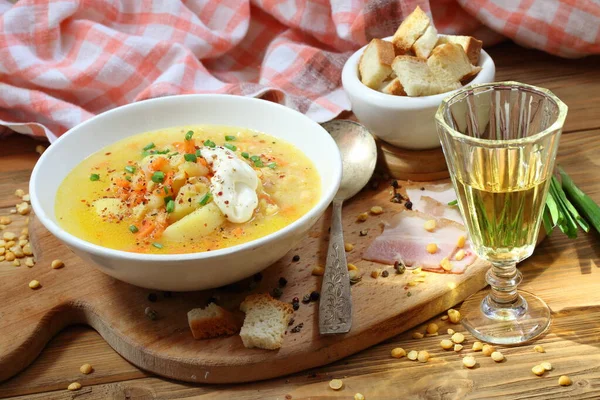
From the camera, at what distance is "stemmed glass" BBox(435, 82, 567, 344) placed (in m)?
2.11

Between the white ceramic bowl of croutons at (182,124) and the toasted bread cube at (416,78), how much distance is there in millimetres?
384

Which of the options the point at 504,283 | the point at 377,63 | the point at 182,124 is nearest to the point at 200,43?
the point at 182,124

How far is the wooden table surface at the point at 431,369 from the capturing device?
2125 millimetres

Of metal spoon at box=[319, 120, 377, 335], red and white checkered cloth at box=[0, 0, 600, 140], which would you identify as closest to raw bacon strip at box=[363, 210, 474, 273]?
metal spoon at box=[319, 120, 377, 335]

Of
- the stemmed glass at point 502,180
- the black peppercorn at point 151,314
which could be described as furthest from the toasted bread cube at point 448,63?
the black peppercorn at point 151,314

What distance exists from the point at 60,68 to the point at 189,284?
156cm

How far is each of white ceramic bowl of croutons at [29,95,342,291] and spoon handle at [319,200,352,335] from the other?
13 centimetres

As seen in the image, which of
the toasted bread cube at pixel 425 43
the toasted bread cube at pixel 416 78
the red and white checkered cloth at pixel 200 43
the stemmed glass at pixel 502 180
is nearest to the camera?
the stemmed glass at pixel 502 180

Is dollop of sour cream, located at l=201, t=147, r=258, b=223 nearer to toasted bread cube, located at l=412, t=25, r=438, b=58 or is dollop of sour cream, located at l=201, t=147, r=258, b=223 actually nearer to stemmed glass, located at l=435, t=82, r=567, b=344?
stemmed glass, located at l=435, t=82, r=567, b=344

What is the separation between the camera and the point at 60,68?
11.2 ft

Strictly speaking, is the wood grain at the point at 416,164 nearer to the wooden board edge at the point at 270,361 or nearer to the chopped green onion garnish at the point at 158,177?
the wooden board edge at the point at 270,361

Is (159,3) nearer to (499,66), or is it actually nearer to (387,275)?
(499,66)

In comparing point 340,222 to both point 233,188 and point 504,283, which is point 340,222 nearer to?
point 233,188

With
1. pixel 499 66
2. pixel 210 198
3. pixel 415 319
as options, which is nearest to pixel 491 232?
pixel 415 319
